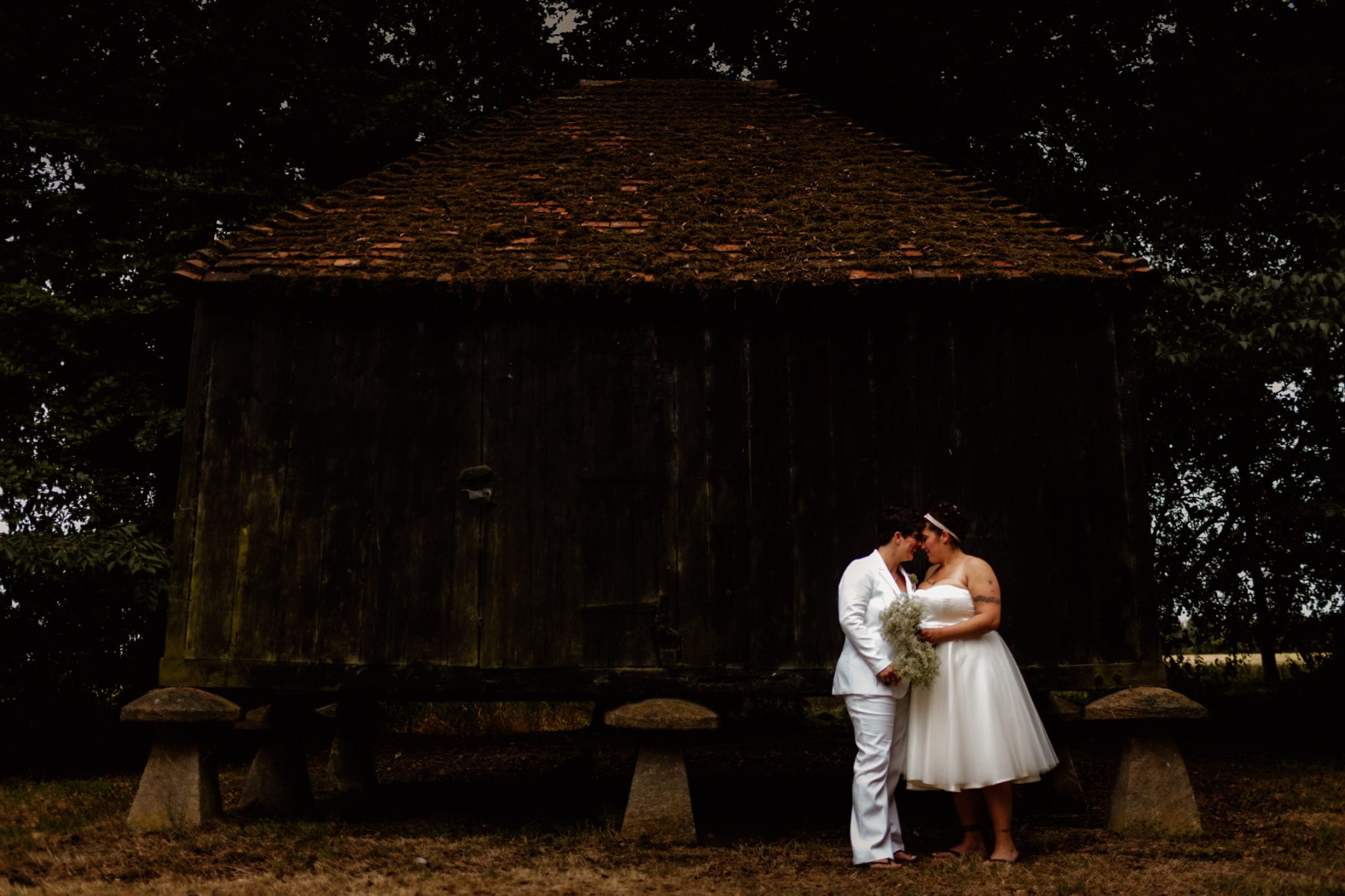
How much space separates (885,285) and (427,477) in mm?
3379

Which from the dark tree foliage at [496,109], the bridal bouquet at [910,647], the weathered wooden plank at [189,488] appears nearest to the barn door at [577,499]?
the bridal bouquet at [910,647]

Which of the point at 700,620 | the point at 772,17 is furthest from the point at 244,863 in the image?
the point at 772,17

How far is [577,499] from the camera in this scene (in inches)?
272

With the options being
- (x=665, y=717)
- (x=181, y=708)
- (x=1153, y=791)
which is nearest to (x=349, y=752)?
(x=181, y=708)

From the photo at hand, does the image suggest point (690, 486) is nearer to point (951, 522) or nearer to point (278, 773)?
point (951, 522)

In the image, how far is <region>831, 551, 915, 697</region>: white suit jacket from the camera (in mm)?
5758

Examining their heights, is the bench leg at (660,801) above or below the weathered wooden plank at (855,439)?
below

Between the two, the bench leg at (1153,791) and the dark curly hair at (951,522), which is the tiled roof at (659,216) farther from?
the bench leg at (1153,791)

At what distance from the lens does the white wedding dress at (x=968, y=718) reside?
5582 millimetres

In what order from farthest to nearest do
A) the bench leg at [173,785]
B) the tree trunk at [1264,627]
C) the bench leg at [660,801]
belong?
the tree trunk at [1264,627] → the bench leg at [173,785] → the bench leg at [660,801]

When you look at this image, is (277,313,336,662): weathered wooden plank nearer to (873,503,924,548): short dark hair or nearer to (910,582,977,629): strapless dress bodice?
(873,503,924,548): short dark hair

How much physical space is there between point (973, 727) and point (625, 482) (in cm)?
273

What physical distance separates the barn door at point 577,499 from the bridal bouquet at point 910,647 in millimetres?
1658

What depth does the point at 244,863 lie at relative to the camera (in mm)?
5766
